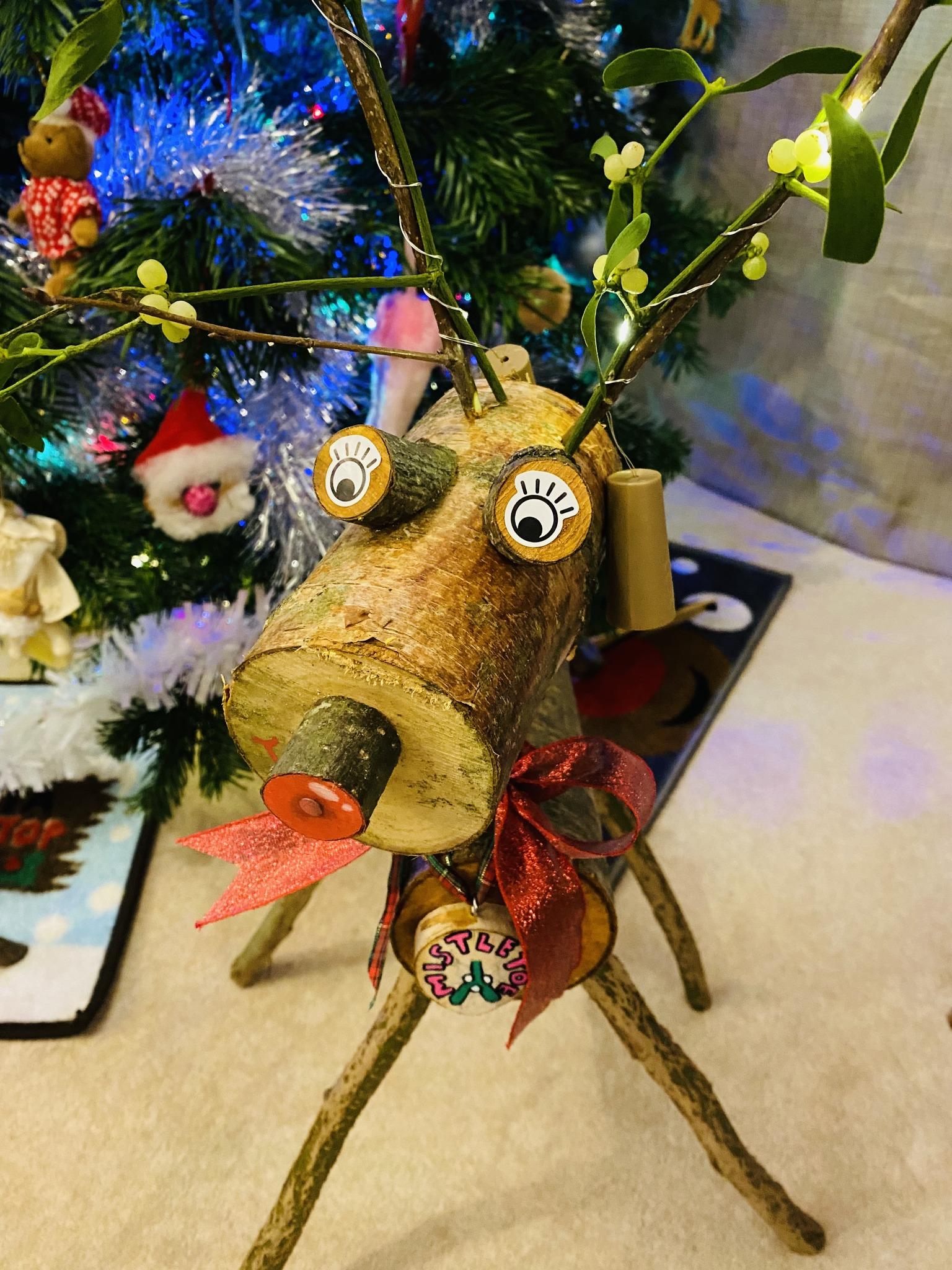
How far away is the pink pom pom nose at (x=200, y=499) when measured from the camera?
967mm

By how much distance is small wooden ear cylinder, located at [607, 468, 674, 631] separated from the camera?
58 centimetres

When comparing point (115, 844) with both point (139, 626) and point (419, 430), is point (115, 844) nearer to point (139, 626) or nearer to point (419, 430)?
point (139, 626)

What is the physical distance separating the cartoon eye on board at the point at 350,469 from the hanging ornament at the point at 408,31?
0.65m

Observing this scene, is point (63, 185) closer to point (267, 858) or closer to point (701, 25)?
point (267, 858)

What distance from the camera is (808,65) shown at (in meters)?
0.46

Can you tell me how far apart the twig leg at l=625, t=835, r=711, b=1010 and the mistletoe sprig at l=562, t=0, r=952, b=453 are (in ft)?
1.72

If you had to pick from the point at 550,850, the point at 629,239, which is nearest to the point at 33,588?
the point at 550,850

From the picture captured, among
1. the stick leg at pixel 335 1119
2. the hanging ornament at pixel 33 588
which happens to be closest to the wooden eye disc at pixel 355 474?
the stick leg at pixel 335 1119

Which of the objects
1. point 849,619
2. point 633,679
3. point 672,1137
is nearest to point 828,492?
point 849,619

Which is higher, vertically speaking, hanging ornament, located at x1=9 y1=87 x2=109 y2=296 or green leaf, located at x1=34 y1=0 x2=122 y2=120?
green leaf, located at x1=34 y1=0 x2=122 y2=120

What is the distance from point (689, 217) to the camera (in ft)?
3.86

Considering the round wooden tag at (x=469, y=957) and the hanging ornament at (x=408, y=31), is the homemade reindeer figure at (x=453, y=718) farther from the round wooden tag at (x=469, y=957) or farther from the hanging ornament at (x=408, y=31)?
the hanging ornament at (x=408, y=31)

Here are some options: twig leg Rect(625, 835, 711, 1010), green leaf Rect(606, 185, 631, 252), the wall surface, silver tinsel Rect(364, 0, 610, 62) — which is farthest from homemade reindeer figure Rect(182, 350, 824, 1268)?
the wall surface

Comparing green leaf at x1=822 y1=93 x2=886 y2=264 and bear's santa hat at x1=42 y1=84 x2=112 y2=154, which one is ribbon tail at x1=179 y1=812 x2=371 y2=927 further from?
bear's santa hat at x1=42 y1=84 x2=112 y2=154
